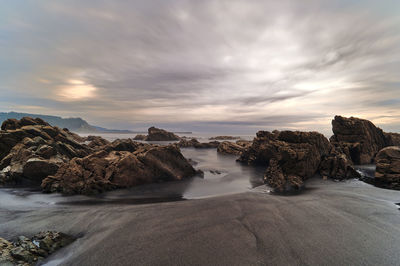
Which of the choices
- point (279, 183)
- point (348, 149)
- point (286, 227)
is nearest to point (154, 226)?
point (286, 227)

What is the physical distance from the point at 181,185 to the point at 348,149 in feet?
Answer: 67.5

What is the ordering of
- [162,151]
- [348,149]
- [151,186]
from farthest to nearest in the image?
[348,149]
[162,151]
[151,186]

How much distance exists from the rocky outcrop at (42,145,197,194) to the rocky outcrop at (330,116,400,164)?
776 inches

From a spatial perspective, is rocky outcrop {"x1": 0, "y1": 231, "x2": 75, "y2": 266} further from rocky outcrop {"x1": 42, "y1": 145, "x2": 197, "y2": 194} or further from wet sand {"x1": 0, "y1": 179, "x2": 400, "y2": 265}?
rocky outcrop {"x1": 42, "y1": 145, "x2": 197, "y2": 194}

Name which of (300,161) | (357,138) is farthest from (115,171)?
(357,138)

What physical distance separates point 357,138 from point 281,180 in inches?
660

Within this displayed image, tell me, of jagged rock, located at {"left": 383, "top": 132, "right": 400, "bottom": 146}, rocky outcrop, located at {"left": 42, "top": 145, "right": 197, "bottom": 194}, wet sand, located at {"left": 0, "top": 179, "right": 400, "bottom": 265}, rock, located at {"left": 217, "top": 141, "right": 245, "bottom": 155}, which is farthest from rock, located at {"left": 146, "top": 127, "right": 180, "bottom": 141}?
jagged rock, located at {"left": 383, "top": 132, "right": 400, "bottom": 146}

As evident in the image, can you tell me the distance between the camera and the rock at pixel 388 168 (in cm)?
1072

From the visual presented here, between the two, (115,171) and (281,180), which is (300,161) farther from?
(115,171)

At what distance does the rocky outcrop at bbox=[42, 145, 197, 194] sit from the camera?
900 centimetres

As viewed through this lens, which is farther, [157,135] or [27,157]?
[157,135]

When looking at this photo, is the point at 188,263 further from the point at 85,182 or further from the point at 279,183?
the point at 279,183

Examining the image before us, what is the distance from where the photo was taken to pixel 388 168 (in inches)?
443

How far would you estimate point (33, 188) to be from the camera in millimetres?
9523
